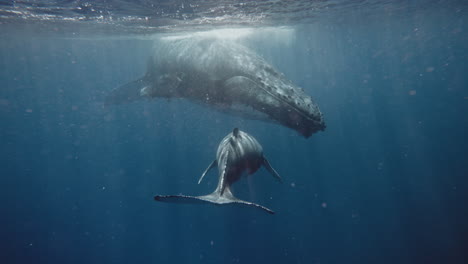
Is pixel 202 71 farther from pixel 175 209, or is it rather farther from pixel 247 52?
pixel 175 209

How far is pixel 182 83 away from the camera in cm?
1009

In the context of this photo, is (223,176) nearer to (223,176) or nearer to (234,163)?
(223,176)

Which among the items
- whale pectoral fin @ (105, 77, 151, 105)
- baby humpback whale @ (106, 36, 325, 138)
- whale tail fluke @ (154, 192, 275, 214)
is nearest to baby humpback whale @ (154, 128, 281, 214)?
whale tail fluke @ (154, 192, 275, 214)

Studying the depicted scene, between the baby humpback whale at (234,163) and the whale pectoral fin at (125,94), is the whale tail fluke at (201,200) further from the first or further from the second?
the whale pectoral fin at (125,94)

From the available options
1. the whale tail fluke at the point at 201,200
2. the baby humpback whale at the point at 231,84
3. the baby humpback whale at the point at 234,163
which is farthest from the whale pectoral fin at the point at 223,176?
the baby humpback whale at the point at 231,84

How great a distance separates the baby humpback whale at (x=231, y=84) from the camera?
702 cm

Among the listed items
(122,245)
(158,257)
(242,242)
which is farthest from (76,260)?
(242,242)

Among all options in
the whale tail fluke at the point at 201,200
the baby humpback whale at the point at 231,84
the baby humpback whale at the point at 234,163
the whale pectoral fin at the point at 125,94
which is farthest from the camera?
the whale pectoral fin at the point at 125,94

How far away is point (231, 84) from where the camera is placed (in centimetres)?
817

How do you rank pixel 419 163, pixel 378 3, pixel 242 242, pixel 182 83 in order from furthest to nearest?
pixel 419 163 → pixel 378 3 → pixel 242 242 → pixel 182 83

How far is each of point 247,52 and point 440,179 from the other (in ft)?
104

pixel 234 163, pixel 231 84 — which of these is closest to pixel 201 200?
pixel 234 163

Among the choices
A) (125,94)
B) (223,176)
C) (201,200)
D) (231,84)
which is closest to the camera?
(201,200)

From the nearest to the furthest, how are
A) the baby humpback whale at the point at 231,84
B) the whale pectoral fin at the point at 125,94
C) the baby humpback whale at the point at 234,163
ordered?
1. the baby humpback whale at the point at 234,163
2. the baby humpback whale at the point at 231,84
3. the whale pectoral fin at the point at 125,94
